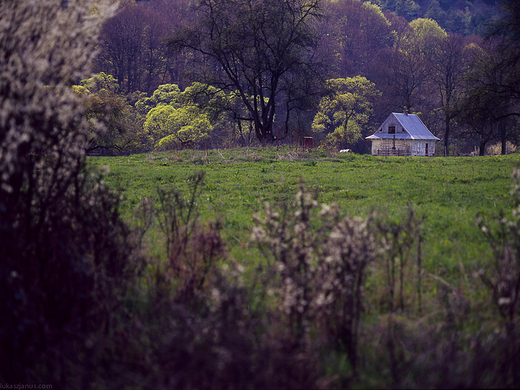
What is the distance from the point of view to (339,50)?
66812 millimetres

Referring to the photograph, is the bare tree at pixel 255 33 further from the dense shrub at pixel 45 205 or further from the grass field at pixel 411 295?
the dense shrub at pixel 45 205

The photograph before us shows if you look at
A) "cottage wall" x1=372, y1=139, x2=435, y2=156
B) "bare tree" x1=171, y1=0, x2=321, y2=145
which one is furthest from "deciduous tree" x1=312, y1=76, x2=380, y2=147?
"bare tree" x1=171, y1=0, x2=321, y2=145

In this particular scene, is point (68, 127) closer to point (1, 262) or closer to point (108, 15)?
point (108, 15)

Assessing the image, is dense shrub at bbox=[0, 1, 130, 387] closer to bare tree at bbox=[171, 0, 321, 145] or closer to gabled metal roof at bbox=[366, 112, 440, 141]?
bare tree at bbox=[171, 0, 321, 145]

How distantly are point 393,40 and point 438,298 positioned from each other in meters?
79.4

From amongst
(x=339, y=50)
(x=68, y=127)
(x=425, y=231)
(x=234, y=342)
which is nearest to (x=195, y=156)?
(x=425, y=231)

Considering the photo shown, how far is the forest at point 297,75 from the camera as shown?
28.2m

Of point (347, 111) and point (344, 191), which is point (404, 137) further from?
point (344, 191)

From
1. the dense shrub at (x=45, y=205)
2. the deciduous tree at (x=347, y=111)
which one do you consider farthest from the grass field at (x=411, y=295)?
the deciduous tree at (x=347, y=111)

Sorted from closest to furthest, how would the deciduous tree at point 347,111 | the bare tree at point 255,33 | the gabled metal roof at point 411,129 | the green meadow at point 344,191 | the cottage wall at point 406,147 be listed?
the green meadow at point 344,191 → the bare tree at point 255,33 → the gabled metal roof at point 411,129 → the cottage wall at point 406,147 → the deciduous tree at point 347,111

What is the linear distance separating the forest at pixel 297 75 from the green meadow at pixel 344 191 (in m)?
2.97

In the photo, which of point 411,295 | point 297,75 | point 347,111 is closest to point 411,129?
point 347,111

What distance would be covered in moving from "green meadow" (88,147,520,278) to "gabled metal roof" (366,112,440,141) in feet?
116

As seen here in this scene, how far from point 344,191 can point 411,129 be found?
45642 millimetres
